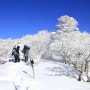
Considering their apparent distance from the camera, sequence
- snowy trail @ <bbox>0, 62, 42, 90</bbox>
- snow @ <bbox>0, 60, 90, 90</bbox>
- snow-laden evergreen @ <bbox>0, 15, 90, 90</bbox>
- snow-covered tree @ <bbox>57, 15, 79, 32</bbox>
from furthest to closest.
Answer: snow-covered tree @ <bbox>57, 15, 79, 32</bbox> → snow-laden evergreen @ <bbox>0, 15, 90, 90</bbox> → snow @ <bbox>0, 60, 90, 90</bbox> → snowy trail @ <bbox>0, 62, 42, 90</bbox>

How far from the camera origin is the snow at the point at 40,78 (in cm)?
2038

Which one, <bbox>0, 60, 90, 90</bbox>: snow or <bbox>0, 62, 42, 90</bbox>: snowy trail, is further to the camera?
<bbox>0, 60, 90, 90</bbox>: snow

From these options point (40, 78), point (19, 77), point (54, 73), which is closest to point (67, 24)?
point (54, 73)

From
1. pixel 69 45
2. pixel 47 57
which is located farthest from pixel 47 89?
pixel 47 57

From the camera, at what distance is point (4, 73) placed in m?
23.2

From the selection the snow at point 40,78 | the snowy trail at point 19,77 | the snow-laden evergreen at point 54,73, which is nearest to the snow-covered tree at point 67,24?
the snow-laden evergreen at point 54,73

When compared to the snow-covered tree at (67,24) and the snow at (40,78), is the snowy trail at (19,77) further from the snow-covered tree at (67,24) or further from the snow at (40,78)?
the snow-covered tree at (67,24)

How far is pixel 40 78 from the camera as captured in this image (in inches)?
964

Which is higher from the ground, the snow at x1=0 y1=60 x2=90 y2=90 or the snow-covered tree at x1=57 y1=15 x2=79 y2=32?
the snow-covered tree at x1=57 y1=15 x2=79 y2=32

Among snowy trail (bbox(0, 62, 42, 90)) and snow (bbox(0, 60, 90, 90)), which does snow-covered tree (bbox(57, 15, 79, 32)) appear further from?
snowy trail (bbox(0, 62, 42, 90))

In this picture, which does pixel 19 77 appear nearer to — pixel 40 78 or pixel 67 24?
pixel 40 78

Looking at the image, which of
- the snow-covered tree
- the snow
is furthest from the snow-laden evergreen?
the snow-covered tree

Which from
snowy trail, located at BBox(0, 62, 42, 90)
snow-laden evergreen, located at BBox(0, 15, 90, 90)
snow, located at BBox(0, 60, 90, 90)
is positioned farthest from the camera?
snow-laden evergreen, located at BBox(0, 15, 90, 90)

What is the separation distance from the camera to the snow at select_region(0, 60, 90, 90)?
20.4 m
